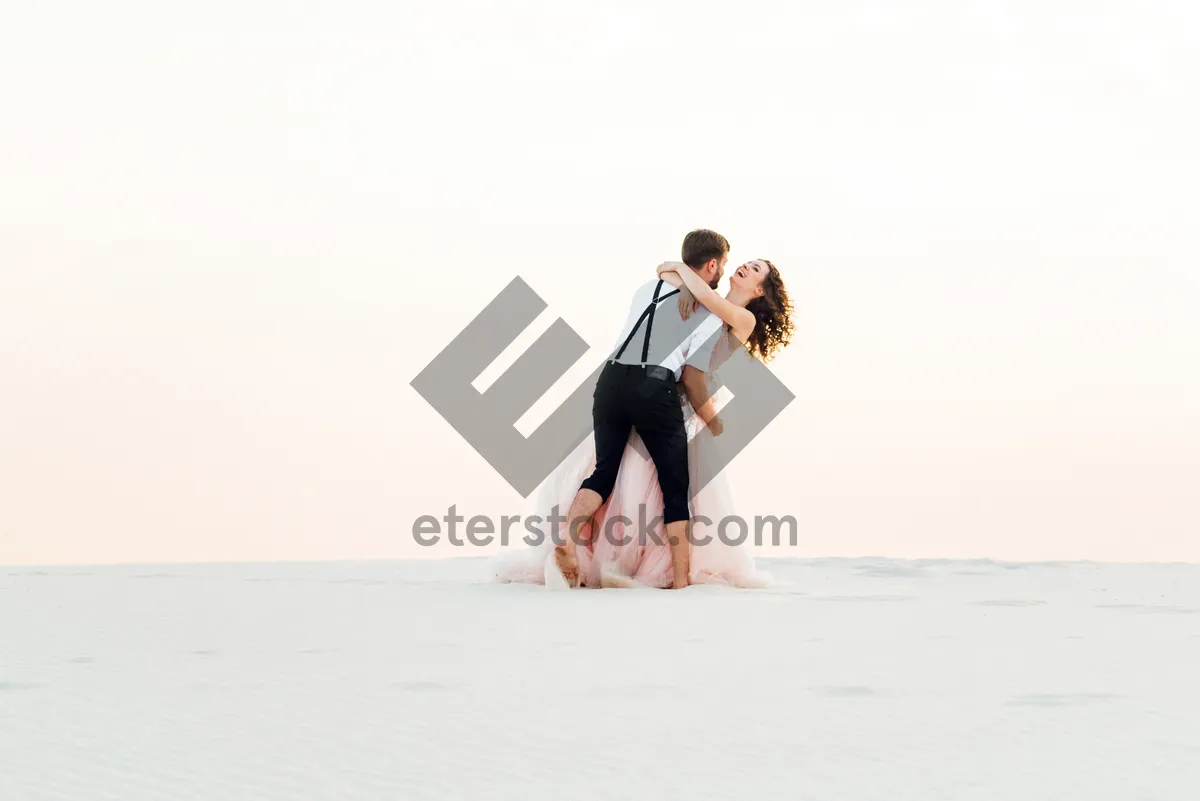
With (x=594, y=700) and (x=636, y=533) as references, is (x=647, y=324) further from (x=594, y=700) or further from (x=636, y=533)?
(x=594, y=700)

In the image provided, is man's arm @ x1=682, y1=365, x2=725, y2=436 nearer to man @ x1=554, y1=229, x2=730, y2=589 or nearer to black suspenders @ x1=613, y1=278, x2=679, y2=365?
man @ x1=554, y1=229, x2=730, y2=589

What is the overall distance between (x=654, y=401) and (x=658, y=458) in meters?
0.28

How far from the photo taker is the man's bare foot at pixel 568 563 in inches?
217

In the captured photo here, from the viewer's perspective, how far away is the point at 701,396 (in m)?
5.84

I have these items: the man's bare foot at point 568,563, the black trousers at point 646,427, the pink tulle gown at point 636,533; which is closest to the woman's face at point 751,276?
the pink tulle gown at point 636,533

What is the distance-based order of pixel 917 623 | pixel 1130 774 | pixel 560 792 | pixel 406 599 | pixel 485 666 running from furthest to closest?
1. pixel 406 599
2. pixel 917 623
3. pixel 485 666
4. pixel 1130 774
5. pixel 560 792

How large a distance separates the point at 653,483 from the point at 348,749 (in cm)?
370

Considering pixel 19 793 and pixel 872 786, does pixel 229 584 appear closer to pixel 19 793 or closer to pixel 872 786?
pixel 19 793

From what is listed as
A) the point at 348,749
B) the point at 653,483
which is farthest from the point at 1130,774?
the point at 653,483

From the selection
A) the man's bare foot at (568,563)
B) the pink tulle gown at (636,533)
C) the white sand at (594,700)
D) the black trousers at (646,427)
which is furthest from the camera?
the pink tulle gown at (636,533)

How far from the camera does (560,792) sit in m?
1.94

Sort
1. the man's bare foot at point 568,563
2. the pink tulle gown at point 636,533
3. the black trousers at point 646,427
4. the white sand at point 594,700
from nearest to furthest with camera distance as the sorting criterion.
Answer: the white sand at point 594,700 < the man's bare foot at point 568,563 < the black trousers at point 646,427 < the pink tulle gown at point 636,533

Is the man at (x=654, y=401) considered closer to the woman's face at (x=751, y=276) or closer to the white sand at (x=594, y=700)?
the woman's face at (x=751, y=276)

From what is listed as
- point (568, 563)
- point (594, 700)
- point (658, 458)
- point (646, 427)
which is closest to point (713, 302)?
point (646, 427)
